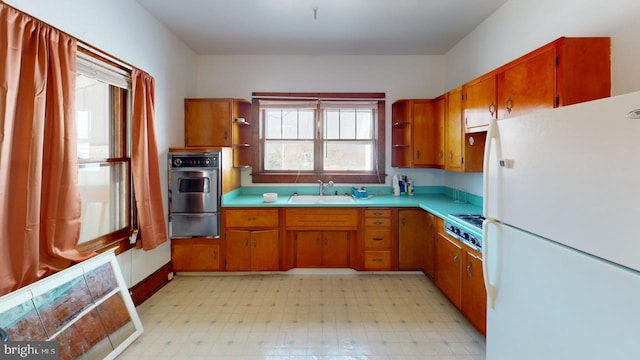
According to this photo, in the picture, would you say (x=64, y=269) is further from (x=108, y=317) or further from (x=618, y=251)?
(x=618, y=251)

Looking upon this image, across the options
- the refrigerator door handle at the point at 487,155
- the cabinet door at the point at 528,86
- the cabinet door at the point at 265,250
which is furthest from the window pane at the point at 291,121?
the refrigerator door handle at the point at 487,155

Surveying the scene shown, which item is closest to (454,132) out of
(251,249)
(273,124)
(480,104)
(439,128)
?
(439,128)

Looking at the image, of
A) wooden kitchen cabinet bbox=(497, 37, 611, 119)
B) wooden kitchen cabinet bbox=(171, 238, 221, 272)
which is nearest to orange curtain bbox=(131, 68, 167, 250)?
wooden kitchen cabinet bbox=(171, 238, 221, 272)

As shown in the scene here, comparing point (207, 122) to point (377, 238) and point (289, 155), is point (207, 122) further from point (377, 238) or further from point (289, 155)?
point (377, 238)

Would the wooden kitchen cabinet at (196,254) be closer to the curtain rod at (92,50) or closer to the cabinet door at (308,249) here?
the cabinet door at (308,249)

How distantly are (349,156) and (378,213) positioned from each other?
40.0 inches

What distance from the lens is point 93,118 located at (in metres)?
2.14

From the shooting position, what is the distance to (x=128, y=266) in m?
2.42

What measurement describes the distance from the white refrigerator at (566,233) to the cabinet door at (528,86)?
0.61 m

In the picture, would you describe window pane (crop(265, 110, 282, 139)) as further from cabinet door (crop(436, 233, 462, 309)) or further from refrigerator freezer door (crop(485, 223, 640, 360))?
refrigerator freezer door (crop(485, 223, 640, 360))

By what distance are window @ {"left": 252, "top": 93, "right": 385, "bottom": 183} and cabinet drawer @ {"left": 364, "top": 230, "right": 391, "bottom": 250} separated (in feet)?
2.74

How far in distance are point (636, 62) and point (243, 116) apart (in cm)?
343

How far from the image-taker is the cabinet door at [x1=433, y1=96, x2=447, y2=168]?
9.99 ft

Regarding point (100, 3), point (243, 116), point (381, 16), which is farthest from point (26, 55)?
point (381, 16)
